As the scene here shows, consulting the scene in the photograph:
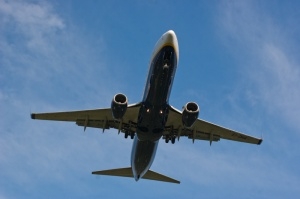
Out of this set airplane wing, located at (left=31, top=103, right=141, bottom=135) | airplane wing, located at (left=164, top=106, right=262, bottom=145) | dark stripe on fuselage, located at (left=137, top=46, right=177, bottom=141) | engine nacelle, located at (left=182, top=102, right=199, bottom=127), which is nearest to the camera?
dark stripe on fuselage, located at (left=137, top=46, right=177, bottom=141)

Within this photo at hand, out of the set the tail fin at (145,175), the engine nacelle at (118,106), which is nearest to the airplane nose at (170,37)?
the engine nacelle at (118,106)

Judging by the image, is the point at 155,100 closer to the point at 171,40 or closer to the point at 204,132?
the point at 171,40

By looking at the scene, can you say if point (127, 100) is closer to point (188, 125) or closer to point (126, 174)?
point (188, 125)

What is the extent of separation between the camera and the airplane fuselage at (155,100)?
29.4 metres

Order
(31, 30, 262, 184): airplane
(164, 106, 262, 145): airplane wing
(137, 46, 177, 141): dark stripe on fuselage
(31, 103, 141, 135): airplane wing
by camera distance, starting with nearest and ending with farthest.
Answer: (137, 46, 177, 141): dark stripe on fuselage < (31, 30, 262, 184): airplane < (31, 103, 141, 135): airplane wing < (164, 106, 262, 145): airplane wing

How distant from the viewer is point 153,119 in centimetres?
3130

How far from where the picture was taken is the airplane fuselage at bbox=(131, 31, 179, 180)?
96.3ft

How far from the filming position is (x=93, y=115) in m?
34.8

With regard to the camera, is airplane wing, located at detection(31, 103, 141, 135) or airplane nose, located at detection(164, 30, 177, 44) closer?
airplane nose, located at detection(164, 30, 177, 44)

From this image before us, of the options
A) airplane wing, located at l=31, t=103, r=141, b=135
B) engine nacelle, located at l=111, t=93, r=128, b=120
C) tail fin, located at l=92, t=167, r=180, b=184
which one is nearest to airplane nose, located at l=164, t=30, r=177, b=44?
engine nacelle, located at l=111, t=93, r=128, b=120

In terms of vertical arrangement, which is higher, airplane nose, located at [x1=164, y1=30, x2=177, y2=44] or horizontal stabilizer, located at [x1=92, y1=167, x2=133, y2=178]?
airplane nose, located at [x1=164, y1=30, x2=177, y2=44]

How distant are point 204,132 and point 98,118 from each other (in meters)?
8.27

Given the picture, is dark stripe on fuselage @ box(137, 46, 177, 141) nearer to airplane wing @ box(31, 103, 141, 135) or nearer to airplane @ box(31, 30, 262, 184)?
airplane @ box(31, 30, 262, 184)

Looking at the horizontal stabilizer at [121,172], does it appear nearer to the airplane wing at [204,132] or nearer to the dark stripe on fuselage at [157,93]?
the airplane wing at [204,132]
